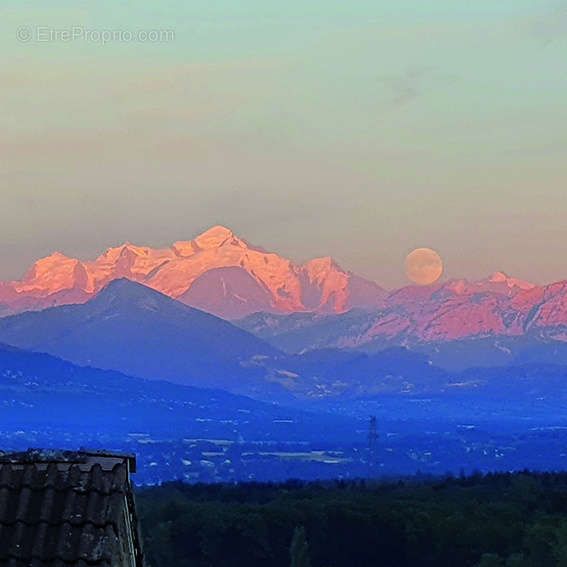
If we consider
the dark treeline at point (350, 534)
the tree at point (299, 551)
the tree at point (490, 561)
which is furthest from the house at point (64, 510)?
the tree at point (299, 551)

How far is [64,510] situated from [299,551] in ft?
346

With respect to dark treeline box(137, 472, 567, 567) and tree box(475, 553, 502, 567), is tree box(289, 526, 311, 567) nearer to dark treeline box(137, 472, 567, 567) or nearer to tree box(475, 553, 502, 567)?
dark treeline box(137, 472, 567, 567)

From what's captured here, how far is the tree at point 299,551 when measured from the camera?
4464 inches

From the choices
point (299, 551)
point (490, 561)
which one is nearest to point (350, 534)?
point (299, 551)

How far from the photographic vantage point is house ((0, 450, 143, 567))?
31.2 feet

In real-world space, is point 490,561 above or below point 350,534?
below

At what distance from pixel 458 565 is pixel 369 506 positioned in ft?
37.4

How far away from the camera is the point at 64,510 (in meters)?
9.77

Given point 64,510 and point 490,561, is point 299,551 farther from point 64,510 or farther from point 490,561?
point 64,510

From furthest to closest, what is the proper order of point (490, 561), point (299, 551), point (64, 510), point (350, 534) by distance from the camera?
point (350, 534), point (299, 551), point (490, 561), point (64, 510)

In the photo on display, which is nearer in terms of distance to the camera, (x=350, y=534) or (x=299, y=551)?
(x=299, y=551)

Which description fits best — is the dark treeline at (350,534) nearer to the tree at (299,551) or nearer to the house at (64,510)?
the tree at (299,551)

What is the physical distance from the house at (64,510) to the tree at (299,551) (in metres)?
104

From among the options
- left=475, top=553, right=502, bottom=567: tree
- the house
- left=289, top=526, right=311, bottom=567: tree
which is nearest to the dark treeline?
left=289, top=526, right=311, bottom=567: tree
